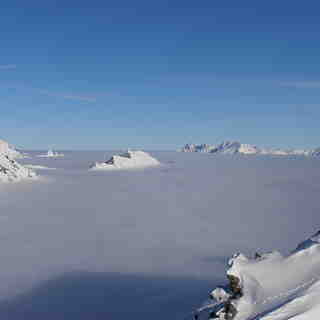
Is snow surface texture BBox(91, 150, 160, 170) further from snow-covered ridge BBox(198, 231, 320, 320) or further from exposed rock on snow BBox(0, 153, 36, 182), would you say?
snow-covered ridge BBox(198, 231, 320, 320)

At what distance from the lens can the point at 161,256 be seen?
25.0 metres

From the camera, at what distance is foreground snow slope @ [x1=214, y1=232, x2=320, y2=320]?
875cm

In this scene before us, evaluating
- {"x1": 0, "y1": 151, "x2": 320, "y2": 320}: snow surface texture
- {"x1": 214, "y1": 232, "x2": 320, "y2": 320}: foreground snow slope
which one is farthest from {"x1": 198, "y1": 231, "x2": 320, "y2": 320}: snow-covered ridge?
{"x1": 0, "y1": 151, "x2": 320, "y2": 320}: snow surface texture

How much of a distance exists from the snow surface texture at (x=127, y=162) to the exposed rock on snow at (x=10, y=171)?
38724 mm

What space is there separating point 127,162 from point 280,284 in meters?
126

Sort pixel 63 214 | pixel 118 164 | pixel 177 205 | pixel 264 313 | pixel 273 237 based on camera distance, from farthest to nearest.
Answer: pixel 118 164
pixel 177 205
pixel 63 214
pixel 273 237
pixel 264 313

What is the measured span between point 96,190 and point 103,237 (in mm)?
34994

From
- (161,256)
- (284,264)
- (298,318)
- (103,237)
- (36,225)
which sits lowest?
(298,318)

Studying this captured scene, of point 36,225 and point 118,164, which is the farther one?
point 118,164

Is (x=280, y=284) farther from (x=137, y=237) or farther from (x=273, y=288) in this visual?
(x=137, y=237)

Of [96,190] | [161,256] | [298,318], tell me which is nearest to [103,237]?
[161,256]

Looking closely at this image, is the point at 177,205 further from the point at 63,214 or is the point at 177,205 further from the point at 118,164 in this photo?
the point at 118,164

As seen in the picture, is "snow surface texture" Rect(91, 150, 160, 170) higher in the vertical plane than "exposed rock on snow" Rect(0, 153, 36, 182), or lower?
higher

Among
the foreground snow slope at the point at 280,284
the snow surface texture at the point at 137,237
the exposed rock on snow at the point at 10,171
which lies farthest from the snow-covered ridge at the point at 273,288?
the exposed rock on snow at the point at 10,171
